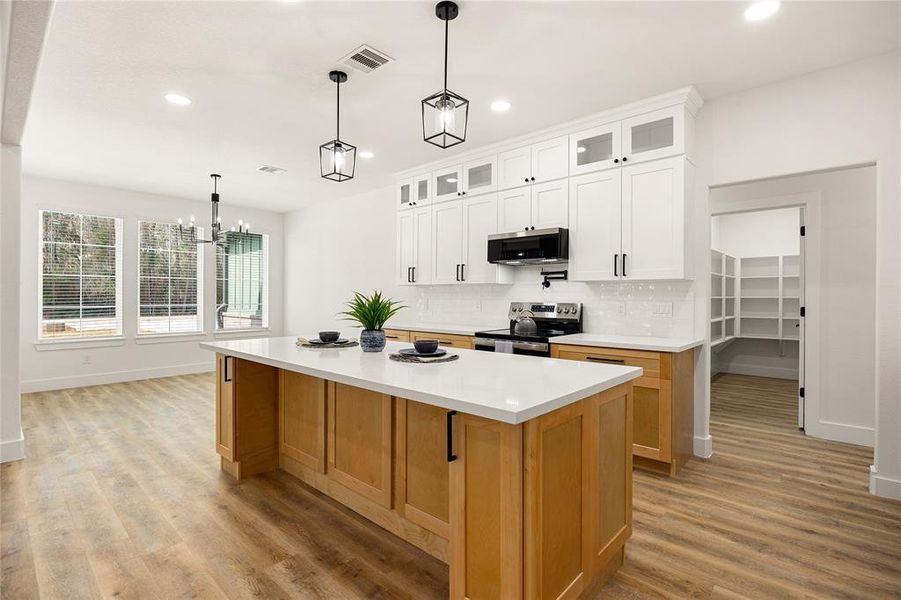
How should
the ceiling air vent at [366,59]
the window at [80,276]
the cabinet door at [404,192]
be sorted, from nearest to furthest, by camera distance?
the ceiling air vent at [366,59], the cabinet door at [404,192], the window at [80,276]

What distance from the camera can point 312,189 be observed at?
Result: 6.43 m

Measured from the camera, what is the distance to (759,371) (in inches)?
275

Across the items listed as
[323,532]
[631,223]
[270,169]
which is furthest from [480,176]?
[323,532]

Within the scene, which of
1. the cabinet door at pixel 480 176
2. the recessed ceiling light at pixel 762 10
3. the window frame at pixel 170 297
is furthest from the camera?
the window frame at pixel 170 297

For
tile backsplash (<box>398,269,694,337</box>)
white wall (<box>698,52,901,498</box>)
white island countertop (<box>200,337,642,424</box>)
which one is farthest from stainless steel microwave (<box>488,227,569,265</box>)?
white island countertop (<box>200,337,642,424</box>)

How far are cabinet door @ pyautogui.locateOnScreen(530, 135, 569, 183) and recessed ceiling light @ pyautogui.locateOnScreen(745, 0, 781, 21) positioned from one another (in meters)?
1.65

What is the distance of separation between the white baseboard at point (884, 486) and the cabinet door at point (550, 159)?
9.90 ft

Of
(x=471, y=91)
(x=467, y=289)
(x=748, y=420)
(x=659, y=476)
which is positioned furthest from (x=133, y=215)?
(x=748, y=420)

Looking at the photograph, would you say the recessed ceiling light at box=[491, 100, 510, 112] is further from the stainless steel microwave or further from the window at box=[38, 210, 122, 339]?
the window at box=[38, 210, 122, 339]

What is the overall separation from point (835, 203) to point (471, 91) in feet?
11.2

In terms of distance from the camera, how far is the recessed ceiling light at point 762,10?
232cm

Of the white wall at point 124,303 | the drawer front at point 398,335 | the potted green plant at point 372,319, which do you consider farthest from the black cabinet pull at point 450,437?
the white wall at point 124,303

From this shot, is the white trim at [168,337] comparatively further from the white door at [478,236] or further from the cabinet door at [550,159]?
the cabinet door at [550,159]

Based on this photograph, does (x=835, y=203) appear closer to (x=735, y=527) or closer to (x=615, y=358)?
(x=615, y=358)
